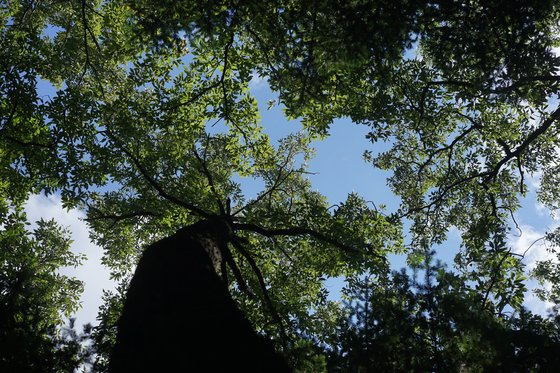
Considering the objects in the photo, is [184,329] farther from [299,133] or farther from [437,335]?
[299,133]

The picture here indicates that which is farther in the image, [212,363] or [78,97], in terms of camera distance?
[78,97]

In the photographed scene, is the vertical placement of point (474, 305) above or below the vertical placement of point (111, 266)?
below

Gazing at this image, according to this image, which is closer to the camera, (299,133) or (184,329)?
(184,329)

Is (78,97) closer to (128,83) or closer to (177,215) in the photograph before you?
(128,83)

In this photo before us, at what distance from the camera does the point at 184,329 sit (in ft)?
10.4

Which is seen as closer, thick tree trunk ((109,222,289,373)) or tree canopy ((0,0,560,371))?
thick tree trunk ((109,222,289,373))

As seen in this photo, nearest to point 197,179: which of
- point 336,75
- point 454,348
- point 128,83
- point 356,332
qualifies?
point 128,83

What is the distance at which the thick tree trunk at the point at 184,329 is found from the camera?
9.45 ft

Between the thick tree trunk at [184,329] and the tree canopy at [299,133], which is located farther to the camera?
the tree canopy at [299,133]

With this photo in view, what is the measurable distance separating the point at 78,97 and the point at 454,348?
10.3 m

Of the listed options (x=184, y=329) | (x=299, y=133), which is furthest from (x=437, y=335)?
(x=299, y=133)

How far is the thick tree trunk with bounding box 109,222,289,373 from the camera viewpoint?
2879 millimetres

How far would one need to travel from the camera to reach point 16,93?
31.4 feet

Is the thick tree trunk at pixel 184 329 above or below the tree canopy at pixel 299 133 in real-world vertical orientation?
below
